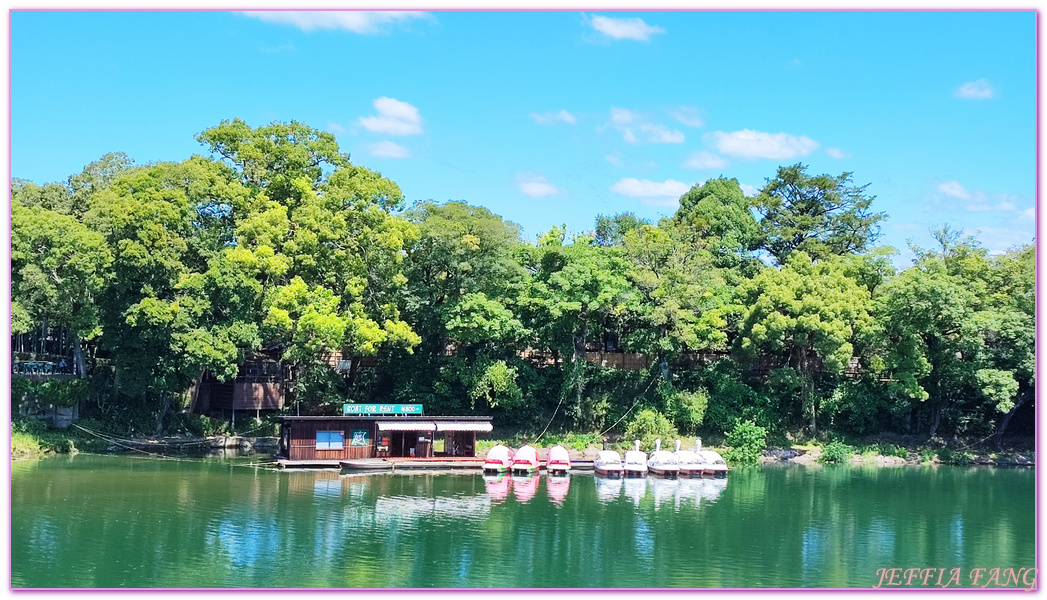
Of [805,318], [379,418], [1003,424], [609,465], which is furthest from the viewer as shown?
[1003,424]

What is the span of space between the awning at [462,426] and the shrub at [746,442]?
1149 centimetres

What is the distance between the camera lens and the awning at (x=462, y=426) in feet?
135

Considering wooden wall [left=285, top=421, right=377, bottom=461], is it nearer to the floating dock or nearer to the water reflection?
the floating dock

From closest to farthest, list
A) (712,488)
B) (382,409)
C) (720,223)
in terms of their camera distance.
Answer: (712,488), (382,409), (720,223)

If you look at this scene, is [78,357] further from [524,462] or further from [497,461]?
[524,462]

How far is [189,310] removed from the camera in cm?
4197

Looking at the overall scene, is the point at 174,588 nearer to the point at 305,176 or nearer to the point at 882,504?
the point at 882,504

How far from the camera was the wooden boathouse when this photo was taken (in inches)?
1577

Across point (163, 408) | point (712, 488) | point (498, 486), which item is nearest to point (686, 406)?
point (712, 488)

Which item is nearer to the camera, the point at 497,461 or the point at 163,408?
the point at 497,461

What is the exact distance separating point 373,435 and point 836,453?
20.4 metres

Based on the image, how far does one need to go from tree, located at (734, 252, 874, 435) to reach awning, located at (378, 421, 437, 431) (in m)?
14.8

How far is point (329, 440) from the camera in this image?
40.5 m

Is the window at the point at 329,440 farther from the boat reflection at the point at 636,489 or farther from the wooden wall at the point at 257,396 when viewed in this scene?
the boat reflection at the point at 636,489
